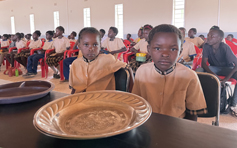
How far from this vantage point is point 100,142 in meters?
0.50

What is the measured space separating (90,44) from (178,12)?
20.3 feet

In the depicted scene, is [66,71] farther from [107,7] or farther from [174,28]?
[107,7]

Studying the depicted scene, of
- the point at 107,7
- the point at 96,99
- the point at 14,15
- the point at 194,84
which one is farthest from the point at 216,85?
the point at 14,15

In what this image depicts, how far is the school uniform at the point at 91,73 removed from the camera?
4.60 feet

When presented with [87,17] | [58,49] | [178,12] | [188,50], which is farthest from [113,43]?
[87,17]

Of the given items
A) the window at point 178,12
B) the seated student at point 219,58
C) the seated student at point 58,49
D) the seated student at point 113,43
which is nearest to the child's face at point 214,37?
the seated student at point 219,58

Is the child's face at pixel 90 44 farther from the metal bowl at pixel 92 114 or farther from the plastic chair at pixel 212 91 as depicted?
the plastic chair at pixel 212 91

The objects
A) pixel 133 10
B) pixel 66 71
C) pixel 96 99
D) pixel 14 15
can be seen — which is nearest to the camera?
pixel 96 99

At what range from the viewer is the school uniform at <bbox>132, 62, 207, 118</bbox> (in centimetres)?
96

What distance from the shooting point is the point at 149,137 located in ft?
1.68

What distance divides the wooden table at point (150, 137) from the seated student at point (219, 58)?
175cm

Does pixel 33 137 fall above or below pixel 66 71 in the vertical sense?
above

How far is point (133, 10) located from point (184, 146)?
7828 millimetres

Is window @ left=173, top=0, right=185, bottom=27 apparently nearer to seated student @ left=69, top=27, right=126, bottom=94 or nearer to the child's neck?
the child's neck
